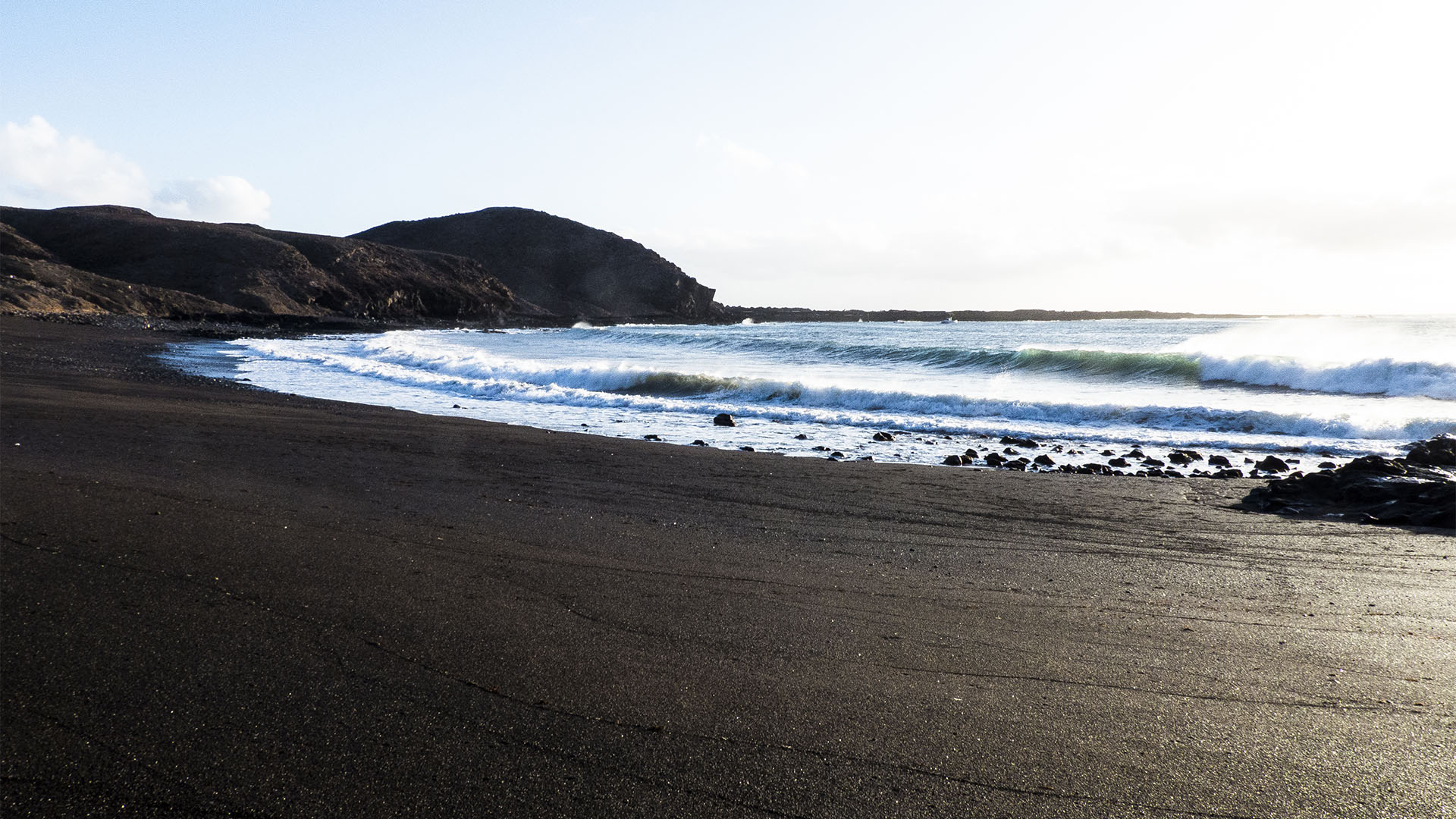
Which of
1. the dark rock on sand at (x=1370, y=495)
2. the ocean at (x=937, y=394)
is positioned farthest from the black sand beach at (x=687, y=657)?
the ocean at (x=937, y=394)

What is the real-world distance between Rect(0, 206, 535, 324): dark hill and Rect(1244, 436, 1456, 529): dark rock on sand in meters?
49.9

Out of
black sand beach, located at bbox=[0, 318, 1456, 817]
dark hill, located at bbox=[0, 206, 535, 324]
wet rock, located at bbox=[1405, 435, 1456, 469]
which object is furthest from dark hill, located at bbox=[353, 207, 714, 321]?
black sand beach, located at bbox=[0, 318, 1456, 817]

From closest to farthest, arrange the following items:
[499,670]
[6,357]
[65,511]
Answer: [499,670] → [65,511] → [6,357]

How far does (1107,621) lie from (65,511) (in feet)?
20.9

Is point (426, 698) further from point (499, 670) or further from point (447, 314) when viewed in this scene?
point (447, 314)

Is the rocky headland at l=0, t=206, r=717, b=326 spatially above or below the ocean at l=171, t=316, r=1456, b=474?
above

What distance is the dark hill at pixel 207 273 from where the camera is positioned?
47.4 metres

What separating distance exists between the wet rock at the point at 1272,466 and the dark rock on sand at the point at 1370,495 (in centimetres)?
167

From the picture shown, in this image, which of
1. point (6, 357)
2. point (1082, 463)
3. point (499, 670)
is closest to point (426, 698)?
point (499, 670)

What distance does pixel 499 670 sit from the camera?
314 cm

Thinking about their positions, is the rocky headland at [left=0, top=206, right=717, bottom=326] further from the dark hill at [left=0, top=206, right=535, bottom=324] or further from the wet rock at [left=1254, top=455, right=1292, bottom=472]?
the wet rock at [left=1254, top=455, right=1292, bottom=472]

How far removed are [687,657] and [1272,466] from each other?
10.3 meters

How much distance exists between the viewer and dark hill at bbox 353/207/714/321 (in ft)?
431

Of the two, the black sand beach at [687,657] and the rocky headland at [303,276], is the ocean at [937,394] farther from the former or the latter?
the rocky headland at [303,276]
